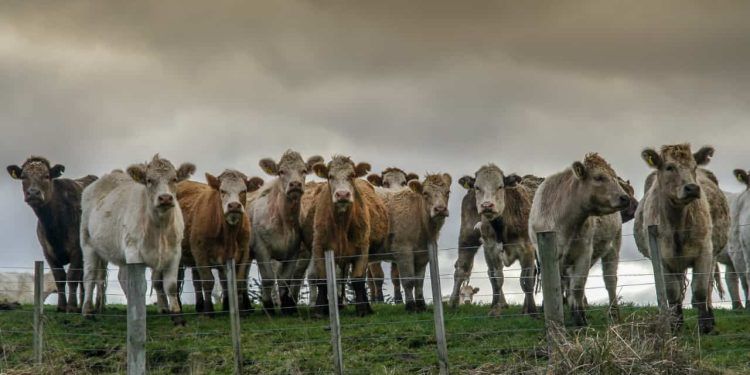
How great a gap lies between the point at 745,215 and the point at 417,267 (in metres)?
6.63

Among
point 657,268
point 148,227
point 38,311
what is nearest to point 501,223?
point 657,268

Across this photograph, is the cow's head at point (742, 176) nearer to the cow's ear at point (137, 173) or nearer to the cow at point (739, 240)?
the cow at point (739, 240)

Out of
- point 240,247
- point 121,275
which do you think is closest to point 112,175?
point 121,275

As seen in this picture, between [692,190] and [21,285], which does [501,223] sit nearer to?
[692,190]

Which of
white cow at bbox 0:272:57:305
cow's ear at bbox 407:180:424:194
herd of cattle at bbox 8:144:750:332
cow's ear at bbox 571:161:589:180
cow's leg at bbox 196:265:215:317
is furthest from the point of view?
white cow at bbox 0:272:57:305

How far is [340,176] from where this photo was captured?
54.7 feet

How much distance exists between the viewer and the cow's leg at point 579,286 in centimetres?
1409

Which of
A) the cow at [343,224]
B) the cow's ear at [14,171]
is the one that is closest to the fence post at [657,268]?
the cow at [343,224]

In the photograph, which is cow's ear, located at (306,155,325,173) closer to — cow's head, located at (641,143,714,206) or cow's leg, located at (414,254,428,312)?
cow's leg, located at (414,254,428,312)

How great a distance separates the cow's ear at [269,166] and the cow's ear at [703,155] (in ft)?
23.8

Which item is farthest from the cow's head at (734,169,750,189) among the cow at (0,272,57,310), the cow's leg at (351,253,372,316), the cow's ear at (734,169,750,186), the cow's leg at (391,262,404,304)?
the cow at (0,272,57,310)

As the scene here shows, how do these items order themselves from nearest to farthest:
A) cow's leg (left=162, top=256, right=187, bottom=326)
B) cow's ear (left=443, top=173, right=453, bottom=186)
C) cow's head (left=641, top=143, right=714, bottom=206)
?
1. cow's head (left=641, top=143, right=714, bottom=206)
2. cow's leg (left=162, top=256, right=187, bottom=326)
3. cow's ear (left=443, top=173, right=453, bottom=186)

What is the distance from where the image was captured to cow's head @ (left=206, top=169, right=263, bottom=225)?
54.1ft

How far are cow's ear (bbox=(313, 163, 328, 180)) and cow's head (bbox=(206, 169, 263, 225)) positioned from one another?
126cm
